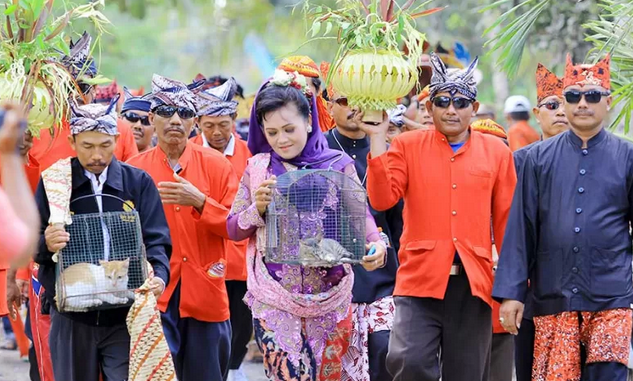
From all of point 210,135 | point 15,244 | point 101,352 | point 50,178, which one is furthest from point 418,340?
point 15,244

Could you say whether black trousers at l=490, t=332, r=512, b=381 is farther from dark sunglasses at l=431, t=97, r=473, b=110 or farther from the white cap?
the white cap

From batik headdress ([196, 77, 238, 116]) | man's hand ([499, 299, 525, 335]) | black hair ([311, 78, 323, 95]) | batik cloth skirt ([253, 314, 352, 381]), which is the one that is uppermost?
black hair ([311, 78, 323, 95])

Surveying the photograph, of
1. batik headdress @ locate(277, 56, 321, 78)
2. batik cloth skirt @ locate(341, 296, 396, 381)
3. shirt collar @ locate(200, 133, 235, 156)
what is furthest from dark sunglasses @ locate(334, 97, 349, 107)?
shirt collar @ locate(200, 133, 235, 156)

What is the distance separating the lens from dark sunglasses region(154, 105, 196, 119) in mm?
8750

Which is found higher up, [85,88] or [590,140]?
[85,88]

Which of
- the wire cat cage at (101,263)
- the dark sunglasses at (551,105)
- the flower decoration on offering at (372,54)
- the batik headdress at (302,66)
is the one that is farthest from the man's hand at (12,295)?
the dark sunglasses at (551,105)

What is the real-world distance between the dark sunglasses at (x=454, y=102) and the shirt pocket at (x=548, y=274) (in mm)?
1100

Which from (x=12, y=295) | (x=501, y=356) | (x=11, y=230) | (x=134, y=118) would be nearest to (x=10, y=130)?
(x=11, y=230)

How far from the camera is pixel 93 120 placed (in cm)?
752

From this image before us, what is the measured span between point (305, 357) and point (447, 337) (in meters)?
1.27

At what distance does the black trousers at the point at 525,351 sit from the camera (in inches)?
312

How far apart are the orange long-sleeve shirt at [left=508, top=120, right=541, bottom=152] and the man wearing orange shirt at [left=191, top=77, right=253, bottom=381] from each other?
165 inches

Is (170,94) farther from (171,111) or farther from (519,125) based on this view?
(519,125)

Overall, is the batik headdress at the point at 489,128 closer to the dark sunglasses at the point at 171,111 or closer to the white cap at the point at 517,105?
the dark sunglasses at the point at 171,111
